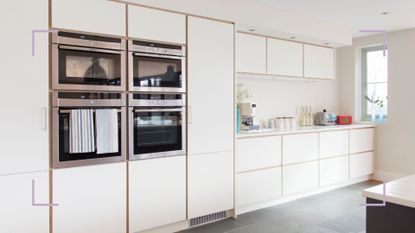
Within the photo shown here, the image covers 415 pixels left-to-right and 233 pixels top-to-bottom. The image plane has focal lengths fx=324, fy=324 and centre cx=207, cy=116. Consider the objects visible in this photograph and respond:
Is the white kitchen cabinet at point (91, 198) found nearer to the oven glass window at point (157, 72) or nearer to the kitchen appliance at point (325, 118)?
the oven glass window at point (157, 72)

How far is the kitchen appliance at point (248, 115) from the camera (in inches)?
170

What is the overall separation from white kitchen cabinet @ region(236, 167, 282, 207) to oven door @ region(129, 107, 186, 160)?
36.4 inches

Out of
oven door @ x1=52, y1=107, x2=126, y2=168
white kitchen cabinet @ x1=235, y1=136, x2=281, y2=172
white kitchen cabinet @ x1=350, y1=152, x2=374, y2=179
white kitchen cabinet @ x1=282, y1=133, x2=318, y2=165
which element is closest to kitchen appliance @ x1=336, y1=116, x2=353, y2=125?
white kitchen cabinet @ x1=350, y1=152, x2=374, y2=179

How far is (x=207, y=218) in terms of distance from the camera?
3.59 metres

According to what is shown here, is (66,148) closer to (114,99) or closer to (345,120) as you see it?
(114,99)

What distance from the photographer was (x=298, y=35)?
4.33m

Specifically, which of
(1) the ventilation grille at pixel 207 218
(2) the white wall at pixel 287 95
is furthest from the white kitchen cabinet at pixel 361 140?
(1) the ventilation grille at pixel 207 218

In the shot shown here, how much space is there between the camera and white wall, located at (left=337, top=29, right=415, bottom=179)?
5.06 m

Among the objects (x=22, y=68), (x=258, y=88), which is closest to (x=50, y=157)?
(x=22, y=68)

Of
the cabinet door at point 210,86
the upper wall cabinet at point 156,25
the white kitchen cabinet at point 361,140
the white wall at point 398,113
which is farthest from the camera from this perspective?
the white kitchen cabinet at point 361,140

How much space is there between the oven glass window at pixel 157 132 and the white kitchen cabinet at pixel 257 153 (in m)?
0.84

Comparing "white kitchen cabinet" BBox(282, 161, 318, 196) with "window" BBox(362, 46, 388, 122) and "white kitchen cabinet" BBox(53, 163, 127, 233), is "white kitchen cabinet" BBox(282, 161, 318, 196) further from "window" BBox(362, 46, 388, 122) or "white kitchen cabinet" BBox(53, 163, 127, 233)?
"white kitchen cabinet" BBox(53, 163, 127, 233)

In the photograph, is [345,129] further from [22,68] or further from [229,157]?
[22,68]

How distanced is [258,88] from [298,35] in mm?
925
